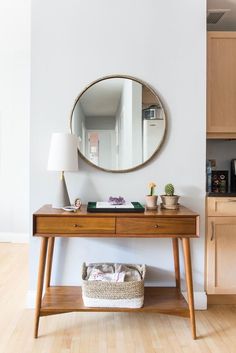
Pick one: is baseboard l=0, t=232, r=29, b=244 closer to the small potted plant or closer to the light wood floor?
the light wood floor

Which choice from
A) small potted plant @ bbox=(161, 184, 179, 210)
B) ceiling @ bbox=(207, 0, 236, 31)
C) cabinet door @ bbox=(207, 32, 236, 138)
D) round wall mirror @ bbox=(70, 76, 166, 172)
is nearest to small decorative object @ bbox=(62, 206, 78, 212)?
round wall mirror @ bbox=(70, 76, 166, 172)

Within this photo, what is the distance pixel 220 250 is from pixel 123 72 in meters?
1.57

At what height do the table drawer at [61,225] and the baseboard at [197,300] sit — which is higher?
the table drawer at [61,225]

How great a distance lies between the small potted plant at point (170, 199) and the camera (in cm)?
219

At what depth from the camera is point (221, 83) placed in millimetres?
2549

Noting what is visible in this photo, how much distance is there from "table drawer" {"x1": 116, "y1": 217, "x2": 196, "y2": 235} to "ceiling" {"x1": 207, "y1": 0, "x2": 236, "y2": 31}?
189 cm

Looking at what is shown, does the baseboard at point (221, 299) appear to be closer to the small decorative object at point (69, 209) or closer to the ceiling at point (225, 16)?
the small decorative object at point (69, 209)

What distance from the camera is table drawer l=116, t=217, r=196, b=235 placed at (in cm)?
→ 196

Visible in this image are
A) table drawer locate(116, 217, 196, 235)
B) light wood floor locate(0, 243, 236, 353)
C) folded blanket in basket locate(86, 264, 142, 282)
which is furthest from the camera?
folded blanket in basket locate(86, 264, 142, 282)

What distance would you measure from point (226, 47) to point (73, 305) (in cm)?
230

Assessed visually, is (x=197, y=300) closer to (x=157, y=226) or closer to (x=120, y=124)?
(x=157, y=226)

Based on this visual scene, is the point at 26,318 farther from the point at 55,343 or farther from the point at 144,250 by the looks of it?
the point at 144,250

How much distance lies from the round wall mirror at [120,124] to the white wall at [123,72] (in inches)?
2.9

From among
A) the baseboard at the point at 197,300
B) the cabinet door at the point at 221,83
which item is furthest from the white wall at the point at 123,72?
the cabinet door at the point at 221,83
